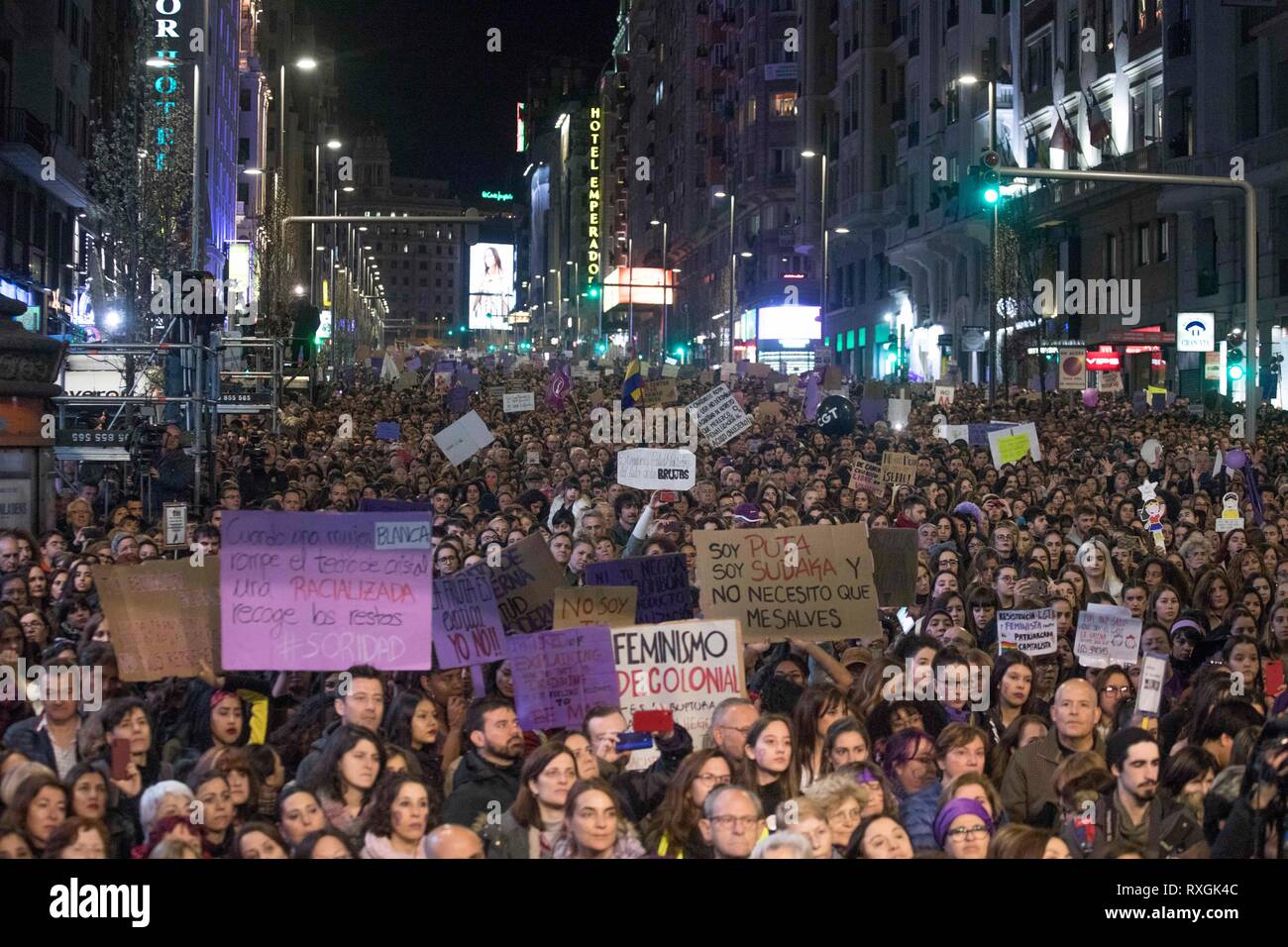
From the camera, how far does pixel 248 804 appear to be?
7.56 metres

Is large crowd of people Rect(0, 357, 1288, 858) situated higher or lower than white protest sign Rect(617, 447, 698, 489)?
lower

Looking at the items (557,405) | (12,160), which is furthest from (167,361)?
(12,160)

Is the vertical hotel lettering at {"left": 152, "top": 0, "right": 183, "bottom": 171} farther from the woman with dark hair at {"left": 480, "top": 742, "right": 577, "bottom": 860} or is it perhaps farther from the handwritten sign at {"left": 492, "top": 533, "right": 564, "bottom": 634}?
the woman with dark hair at {"left": 480, "top": 742, "right": 577, "bottom": 860}

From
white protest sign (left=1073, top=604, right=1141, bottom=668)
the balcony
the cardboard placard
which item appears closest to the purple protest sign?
white protest sign (left=1073, top=604, right=1141, bottom=668)

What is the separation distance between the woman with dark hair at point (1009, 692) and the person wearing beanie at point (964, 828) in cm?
194

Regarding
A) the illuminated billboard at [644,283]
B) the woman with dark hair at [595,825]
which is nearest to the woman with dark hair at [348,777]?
the woman with dark hair at [595,825]

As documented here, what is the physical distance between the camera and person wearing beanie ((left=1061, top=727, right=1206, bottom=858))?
7.58 metres

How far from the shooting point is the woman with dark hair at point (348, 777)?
756cm

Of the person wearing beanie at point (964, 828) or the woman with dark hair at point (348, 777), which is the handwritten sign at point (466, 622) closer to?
the woman with dark hair at point (348, 777)

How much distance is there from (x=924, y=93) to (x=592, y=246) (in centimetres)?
13181

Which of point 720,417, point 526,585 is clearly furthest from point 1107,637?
point 720,417

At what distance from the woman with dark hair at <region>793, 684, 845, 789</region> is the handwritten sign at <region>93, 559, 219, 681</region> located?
310 cm
